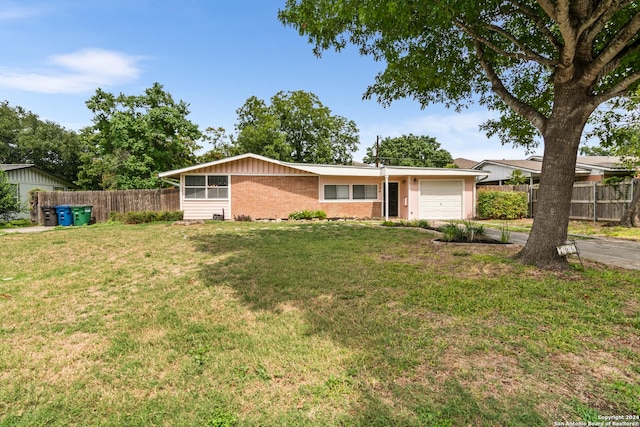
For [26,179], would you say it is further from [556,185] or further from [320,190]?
[556,185]

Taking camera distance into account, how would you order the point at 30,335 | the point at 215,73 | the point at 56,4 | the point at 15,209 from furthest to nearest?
the point at 15,209 → the point at 215,73 → the point at 56,4 → the point at 30,335

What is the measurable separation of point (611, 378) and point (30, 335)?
5.33m

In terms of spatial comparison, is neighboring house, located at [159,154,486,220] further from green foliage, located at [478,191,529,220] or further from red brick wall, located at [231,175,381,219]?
green foliage, located at [478,191,529,220]

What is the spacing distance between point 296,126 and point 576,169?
2335 cm

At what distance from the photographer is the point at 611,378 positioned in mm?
2363

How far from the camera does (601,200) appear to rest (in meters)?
13.6

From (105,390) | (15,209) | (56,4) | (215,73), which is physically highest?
(215,73)

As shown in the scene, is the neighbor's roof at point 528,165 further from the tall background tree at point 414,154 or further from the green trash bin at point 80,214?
the green trash bin at point 80,214

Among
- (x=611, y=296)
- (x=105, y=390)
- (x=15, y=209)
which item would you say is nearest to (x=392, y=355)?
(x=105, y=390)

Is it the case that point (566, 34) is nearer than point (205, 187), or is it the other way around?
point (566, 34)

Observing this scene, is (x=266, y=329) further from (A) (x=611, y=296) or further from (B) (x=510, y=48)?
(B) (x=510, y=48)

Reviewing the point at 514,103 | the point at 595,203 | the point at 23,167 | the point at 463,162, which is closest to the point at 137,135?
the point at 23,167

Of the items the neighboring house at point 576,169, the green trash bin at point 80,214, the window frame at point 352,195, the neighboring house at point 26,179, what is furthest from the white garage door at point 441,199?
the neighboring house at point 26,179

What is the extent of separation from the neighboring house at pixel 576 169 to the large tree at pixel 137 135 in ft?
72.8
